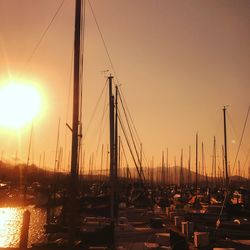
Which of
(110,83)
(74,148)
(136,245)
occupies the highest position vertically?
(110,83)

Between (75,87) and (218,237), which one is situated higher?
(75,87)

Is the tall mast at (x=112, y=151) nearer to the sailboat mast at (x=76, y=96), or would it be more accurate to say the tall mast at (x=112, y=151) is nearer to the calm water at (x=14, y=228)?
the calm water at (x=14, y=228)

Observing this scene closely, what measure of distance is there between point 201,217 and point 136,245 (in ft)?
33.5

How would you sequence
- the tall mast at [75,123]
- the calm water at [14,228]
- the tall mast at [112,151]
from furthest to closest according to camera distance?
the calm water at [14,228], the tall mast at [112,151], the tall mast at [75,123]

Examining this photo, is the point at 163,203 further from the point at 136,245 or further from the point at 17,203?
the point at 17,203

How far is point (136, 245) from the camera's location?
21.1m

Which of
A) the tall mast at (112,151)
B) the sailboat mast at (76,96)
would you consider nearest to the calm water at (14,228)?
the tall mast at (112,151)

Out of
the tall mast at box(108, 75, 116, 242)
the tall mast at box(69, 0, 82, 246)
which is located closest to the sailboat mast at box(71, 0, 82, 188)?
the tall mast at box(69, 0, 82, 246)

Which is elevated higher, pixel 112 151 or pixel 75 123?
pixel 112 151

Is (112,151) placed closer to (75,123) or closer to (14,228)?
(75,123)

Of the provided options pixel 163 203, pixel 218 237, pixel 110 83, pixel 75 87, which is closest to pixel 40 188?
pixel 163 203

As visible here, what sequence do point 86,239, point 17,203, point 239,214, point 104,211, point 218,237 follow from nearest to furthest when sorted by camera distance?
point 86,239, point 218,237, point 239,214, point 104,211, point 17,203

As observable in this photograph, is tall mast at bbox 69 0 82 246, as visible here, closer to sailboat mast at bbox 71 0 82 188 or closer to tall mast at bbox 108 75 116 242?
sailboat mast at bbox 71 0 82 188

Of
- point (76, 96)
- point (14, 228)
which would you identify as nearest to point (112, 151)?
point (76, 96)
